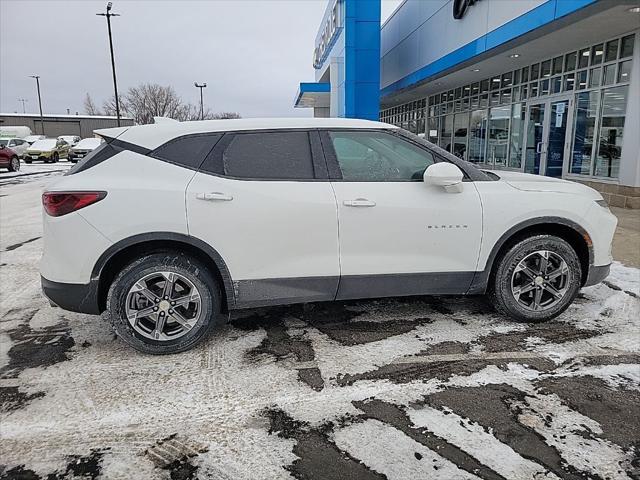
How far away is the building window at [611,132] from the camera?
10.3 meters

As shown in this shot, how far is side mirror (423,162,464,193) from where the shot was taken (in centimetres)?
370

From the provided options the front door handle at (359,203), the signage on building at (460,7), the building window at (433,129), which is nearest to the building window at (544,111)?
the building window at (433,129)

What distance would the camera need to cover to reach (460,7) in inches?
555

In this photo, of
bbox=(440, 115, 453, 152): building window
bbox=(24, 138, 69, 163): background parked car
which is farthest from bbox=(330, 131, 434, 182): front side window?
bbox=(24, 138, 69, 163): background parked car

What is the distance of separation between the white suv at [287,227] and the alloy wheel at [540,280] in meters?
0.01

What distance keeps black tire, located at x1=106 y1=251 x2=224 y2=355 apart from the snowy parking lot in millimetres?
117

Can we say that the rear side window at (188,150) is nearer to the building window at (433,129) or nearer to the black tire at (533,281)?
the black tire at (533,281)

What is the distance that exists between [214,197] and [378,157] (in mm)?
1381

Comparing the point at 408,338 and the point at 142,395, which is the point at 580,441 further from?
the point at 142,395

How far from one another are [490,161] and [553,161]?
4.28 meters

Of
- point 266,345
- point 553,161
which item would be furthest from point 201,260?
point 553,161

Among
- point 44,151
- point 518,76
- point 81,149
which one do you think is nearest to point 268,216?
point 518,76

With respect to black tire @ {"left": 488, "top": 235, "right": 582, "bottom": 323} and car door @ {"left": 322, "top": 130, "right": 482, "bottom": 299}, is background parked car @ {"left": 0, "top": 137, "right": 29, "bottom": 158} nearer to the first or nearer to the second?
car door @ {"left": 322, "top": 130, "right": 482, "bottom": 299}

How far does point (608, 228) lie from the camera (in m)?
4.16
